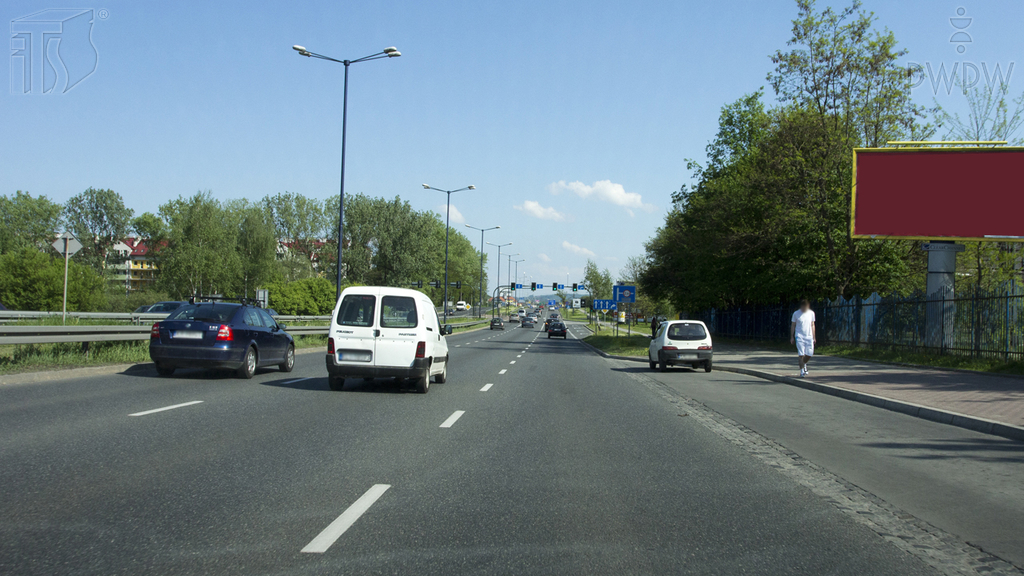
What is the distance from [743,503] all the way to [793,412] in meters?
6.74

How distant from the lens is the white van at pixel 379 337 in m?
13.2

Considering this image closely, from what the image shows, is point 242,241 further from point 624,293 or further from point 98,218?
point 624,293

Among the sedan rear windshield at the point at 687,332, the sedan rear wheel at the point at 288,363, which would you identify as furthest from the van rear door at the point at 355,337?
the sedan rear windshield at the point at 687,332

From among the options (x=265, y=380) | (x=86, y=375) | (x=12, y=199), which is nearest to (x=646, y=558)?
(x=265, y=380)

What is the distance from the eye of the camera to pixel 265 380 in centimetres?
1557

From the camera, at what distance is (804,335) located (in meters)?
18.2

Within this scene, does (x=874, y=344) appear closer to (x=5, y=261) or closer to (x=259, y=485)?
(x=259, y=485)

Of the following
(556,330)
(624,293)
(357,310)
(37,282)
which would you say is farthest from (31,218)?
(357,310)

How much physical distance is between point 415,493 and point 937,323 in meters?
21.2

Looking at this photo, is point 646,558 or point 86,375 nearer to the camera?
point 646,558

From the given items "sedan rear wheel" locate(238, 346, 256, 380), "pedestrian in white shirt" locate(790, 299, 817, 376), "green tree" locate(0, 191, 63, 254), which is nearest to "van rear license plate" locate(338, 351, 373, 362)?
"sedan rear wheel" locate(238, 346, 256, 380)

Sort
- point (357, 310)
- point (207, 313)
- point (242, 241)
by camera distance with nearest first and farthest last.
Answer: point (357, 310) < point (207, 313) < point (242, 241)

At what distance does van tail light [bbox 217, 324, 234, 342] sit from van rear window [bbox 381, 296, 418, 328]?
3.57 meters

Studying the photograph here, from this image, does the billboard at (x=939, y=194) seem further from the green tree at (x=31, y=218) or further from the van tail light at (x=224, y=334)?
the green tree at (x=31, y=218)
